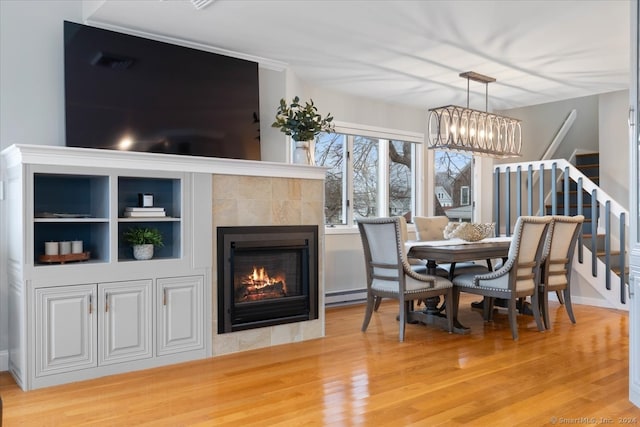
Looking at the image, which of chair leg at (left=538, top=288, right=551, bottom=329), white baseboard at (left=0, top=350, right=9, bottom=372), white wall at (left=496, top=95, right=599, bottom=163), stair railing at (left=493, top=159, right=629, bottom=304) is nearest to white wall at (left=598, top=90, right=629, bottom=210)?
stair railing at (left=493, top=159, right=629, bottom=304)

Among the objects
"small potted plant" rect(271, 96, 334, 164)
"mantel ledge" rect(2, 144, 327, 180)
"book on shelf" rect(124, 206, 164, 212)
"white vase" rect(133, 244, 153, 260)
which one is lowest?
"white vase" rect(133, 244, 153, 260)

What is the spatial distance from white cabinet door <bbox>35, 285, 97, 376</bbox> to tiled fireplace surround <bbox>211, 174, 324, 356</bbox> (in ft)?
2.83

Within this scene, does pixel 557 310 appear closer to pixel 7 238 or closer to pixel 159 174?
pixel 159 174

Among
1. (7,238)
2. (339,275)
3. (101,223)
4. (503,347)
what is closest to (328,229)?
(339,275)

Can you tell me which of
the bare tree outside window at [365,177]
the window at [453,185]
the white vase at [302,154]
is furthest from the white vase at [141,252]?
the window at [453,185]

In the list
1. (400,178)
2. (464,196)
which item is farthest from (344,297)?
(464,196)

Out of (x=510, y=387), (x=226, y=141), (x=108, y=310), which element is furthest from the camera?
(x=226, y=141)

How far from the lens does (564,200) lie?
20.8ft

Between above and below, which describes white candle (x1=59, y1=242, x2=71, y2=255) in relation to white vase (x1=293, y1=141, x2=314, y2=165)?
below

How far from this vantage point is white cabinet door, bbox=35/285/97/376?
3.23m

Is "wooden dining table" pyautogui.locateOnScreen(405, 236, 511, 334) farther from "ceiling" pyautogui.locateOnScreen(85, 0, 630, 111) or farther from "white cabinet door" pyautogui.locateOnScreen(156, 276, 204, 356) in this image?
A: "white cabinet door" pyautogui.locateOnScreen(156, 276, 204, 356)

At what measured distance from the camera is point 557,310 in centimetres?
565

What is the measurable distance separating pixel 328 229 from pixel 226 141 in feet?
6.20

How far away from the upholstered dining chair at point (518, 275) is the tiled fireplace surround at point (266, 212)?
54.0 inches
